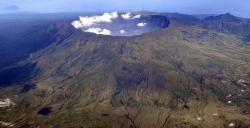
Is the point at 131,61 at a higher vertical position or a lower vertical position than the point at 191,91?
higher

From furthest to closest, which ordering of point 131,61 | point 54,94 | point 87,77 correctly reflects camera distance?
point 131,61, point 87,77, point 54,94

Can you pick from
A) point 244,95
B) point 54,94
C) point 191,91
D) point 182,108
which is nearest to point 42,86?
point 54,94

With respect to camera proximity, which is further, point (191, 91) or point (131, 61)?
point (131, 61)

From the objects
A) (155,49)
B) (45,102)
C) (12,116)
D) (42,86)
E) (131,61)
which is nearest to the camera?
(12,116)

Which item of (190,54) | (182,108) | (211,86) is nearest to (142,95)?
(182,108)

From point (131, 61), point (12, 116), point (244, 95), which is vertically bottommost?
point (12, 116)

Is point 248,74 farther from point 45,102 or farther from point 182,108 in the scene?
point 45,102
